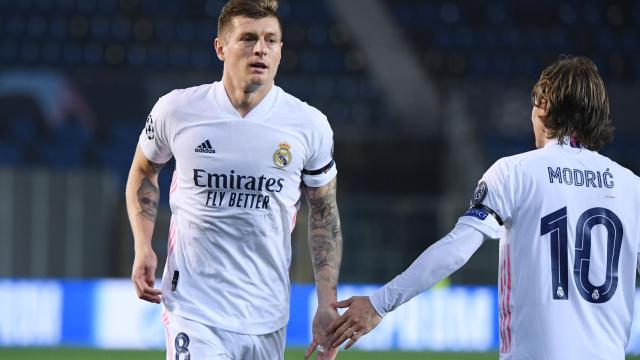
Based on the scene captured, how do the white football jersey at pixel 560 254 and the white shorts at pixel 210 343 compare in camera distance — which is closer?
the white football jersey at pixel 560 254

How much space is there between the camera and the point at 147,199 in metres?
5.57

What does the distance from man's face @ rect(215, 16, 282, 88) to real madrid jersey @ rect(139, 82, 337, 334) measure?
131 mm

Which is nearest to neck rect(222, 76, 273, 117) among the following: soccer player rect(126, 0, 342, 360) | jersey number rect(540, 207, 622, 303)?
soccer player rect(126, 0, 342, 360)

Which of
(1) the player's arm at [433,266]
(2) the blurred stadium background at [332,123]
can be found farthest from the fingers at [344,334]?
(2) the blurred stadium background at [332,123]

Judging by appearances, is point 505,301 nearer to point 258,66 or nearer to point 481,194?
point 481,194

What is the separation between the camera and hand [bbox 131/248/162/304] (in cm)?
514

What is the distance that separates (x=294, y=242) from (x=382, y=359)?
2.13 meters

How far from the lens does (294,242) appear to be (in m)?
12.9

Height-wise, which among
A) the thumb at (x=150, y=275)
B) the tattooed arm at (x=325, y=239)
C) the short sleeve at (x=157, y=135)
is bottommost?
the thumb at (x=150, y=275)

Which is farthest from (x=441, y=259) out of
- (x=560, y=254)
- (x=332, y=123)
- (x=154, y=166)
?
(x=332, y=123)

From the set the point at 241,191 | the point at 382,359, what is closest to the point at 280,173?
the point at 241,191

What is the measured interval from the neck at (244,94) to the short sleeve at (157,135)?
0.92ft

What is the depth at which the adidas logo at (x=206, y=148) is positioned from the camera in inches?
201

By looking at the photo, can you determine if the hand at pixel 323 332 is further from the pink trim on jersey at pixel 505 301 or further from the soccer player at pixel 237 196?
the pink trim on jersey at pixel 505 301
